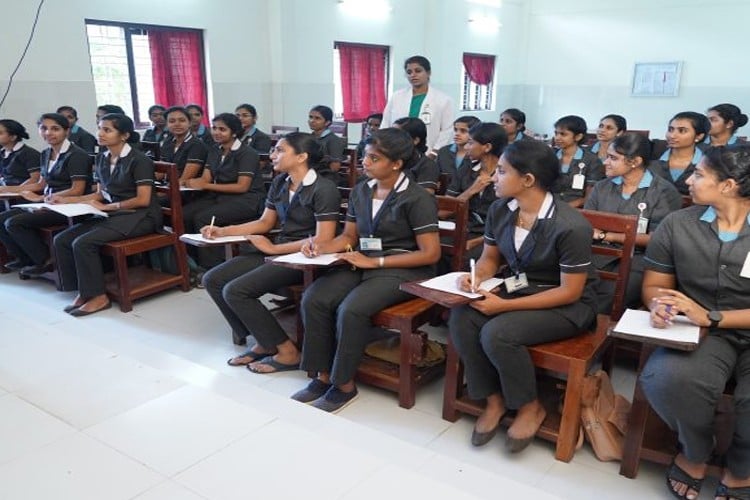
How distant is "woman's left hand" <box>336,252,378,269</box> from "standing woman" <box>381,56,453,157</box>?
1.76 m

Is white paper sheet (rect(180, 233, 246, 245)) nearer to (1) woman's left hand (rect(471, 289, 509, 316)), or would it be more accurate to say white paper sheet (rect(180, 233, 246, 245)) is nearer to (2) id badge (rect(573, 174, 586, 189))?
(1) woman's left hand (rect(471, 289, 509, 316))

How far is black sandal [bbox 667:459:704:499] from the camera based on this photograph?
5.31ft

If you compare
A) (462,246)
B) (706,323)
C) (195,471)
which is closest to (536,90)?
(462,246)

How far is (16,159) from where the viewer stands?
154 inches

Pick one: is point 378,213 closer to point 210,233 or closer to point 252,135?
point 210,233

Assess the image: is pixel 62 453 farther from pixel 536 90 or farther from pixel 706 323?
pixel 536 90

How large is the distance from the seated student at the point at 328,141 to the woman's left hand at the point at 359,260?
1.81 m

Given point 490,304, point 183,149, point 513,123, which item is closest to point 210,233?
point 490,304

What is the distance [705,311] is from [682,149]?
174 cm

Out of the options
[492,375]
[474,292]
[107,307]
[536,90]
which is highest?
[536,90]

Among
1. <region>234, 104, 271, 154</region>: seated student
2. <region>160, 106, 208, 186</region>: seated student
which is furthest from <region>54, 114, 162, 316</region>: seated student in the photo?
<region>234, 104, 271, 154</region>: seated student

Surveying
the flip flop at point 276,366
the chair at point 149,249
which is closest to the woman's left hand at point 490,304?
the flip flop at point 276,366

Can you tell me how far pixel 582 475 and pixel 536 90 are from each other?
928 cm

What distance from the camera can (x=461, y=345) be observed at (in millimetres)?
1930
